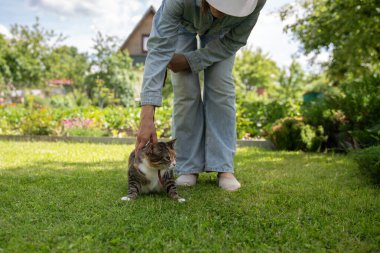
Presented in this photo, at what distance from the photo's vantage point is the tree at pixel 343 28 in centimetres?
649

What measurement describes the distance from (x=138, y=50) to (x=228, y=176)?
2037 centimetres

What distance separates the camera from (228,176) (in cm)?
306

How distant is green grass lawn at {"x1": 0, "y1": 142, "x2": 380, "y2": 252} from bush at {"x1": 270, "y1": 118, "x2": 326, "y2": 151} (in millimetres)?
1809

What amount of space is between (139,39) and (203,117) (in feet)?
66.6

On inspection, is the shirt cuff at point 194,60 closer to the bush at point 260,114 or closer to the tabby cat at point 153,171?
the tabby cat at point 153,171

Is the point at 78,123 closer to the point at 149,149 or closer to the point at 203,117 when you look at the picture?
the point at 203,117

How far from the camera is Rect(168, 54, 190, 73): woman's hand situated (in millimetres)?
2957

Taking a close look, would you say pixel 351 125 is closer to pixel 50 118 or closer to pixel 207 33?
pixel 207 33

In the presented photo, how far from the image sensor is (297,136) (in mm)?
5660

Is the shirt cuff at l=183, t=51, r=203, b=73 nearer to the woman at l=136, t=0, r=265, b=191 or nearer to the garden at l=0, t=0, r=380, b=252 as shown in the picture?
the woman at l=136, t=0, r=265, b=191

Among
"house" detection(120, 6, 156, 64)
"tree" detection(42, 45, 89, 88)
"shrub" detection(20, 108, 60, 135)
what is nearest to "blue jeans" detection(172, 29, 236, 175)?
"shrub" detection(20, 108, 60, 135)

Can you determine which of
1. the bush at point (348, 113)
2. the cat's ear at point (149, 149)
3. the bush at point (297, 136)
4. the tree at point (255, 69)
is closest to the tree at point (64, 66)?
the tree at point (255, 69)

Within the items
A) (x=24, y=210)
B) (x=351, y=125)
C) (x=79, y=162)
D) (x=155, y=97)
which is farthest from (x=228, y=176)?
(x=351, y=125)

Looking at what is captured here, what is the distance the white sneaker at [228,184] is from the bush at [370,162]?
1.07 metres
